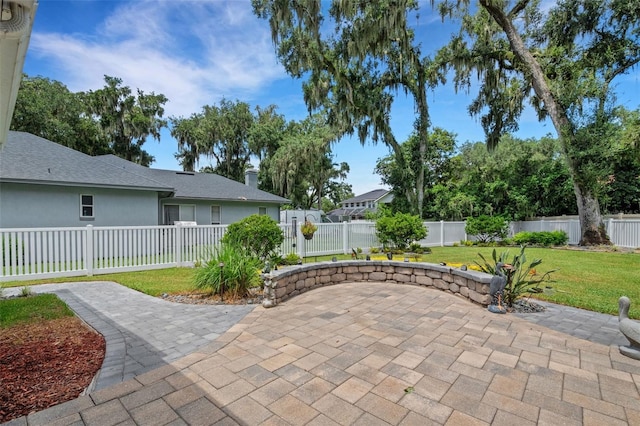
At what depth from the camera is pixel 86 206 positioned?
36.3 feet

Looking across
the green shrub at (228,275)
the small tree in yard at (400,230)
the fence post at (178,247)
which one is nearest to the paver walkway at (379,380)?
the green shrub at (228,275)

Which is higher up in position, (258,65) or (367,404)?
(258,65)

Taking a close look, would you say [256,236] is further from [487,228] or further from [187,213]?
[487,228]

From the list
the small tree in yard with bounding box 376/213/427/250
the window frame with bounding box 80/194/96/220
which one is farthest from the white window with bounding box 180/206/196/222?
the small tree in yard with bounding box 376/213/427/250

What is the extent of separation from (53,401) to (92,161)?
12648 mm

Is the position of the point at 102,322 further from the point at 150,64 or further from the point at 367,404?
the point at 150,64

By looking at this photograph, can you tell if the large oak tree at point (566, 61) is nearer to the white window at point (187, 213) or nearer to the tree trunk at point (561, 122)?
the tree trunk at point (561, 122)

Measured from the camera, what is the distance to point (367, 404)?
6.85 feet

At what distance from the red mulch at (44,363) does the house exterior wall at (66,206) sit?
341 inches

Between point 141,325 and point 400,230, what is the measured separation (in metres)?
8.77

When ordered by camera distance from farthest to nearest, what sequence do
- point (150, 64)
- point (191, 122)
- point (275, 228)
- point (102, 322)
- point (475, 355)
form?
point (191, 122)
point (150, 64)
point (275, 228)
point (102, 322)
point (475, 355)

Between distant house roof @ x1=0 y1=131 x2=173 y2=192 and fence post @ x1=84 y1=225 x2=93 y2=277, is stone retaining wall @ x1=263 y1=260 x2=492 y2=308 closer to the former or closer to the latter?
fence post @ x1=84 y1=225 x2=93 y2=277

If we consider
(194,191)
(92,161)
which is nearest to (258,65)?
(194,191)

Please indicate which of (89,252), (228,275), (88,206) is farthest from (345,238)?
(88,206)
